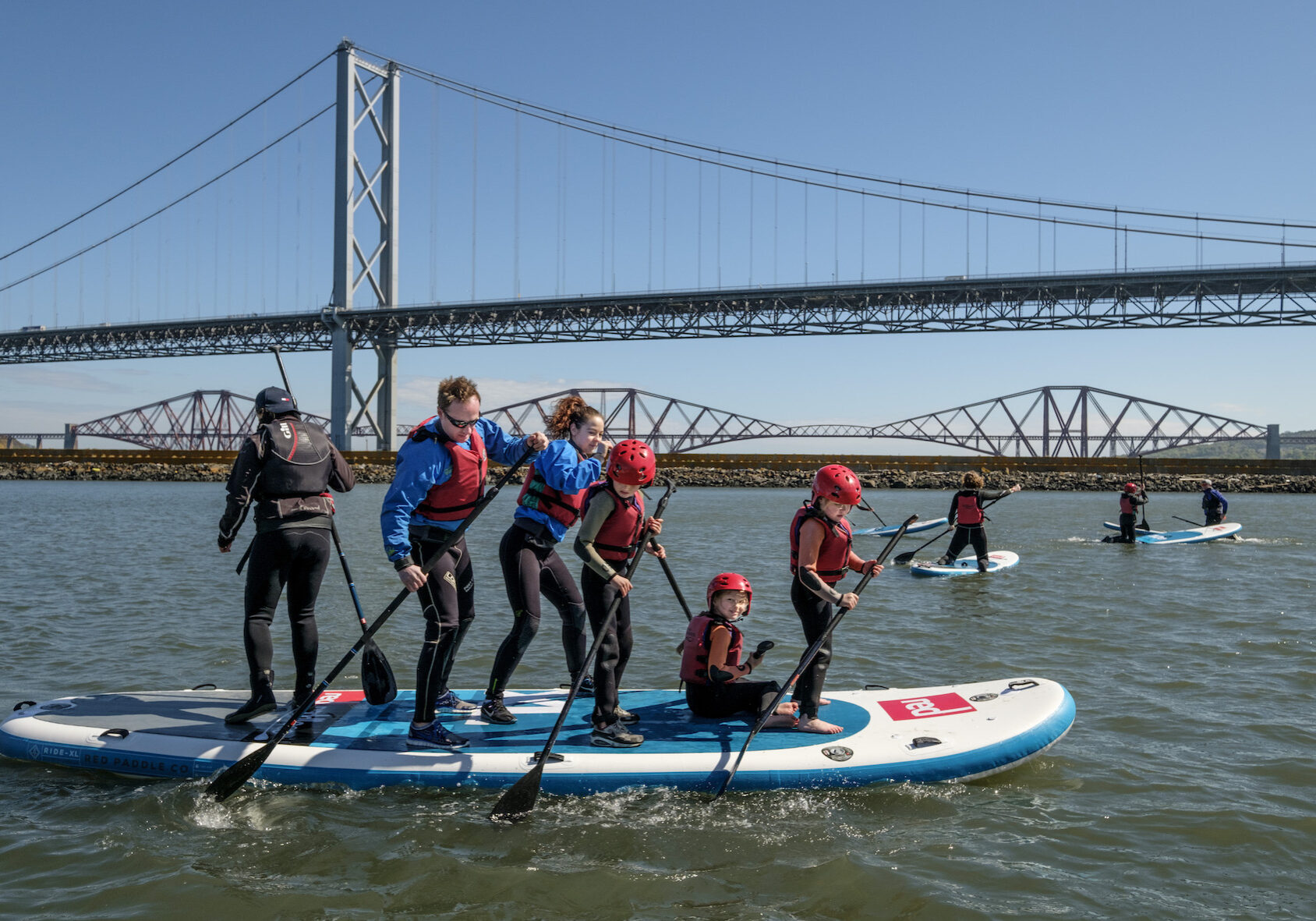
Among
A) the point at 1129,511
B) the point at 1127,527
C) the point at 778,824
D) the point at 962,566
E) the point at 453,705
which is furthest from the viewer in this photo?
the point at 1127,527

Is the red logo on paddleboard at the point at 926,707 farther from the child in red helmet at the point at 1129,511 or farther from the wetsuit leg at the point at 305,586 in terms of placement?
the child in red helmet at the point at 1129,511

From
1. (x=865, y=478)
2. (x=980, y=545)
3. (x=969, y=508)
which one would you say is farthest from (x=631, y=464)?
(x=865, y=478)

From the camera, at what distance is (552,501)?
5.01 metres

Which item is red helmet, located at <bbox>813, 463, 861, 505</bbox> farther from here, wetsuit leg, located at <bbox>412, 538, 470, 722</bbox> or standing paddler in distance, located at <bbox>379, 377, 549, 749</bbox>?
wetsuit leg, located at <bbox>412, 538, 470, 722</bbox>

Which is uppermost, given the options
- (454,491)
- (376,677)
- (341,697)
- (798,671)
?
(454,491)

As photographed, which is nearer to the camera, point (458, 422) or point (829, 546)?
point (458, 422)

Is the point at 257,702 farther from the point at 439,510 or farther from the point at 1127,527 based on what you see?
the point at 1127,527

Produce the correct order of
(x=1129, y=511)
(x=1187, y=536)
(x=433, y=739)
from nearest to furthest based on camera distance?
(x=433, y=739) < (x=1129, y=511) < (x=1187, y=536)

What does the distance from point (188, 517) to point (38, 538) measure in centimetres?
689

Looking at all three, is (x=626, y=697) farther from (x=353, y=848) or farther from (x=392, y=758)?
(x=353, y=848)

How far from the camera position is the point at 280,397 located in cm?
493

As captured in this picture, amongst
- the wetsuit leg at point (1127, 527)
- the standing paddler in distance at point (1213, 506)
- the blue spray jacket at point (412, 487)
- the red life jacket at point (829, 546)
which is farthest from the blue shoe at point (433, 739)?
the standing paddler in distance at point (1213, 506)

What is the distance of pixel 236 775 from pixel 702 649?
245 cm

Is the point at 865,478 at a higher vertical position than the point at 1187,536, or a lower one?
higher
